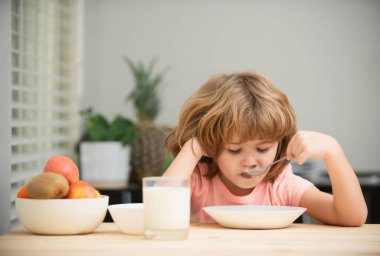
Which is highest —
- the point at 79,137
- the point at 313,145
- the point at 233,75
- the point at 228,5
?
the point at 228,5

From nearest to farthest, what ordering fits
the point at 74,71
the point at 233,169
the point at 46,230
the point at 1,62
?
the point at 46,230 → the point at 1,62 → the point at 233,169 → the point at 74,71

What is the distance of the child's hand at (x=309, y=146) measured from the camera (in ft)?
4.79

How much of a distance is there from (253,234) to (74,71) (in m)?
2.63

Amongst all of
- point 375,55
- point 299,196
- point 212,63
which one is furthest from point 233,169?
point 375,55

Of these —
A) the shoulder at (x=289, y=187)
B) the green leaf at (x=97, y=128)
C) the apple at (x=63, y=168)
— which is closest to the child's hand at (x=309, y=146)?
the shoulder at (x=289, y=187)

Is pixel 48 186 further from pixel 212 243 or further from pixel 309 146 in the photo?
pixel 309 146

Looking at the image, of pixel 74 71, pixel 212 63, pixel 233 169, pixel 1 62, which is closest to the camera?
pixel 1 62

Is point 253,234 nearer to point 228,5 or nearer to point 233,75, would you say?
point 233,75

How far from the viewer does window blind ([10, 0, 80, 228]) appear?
2.71 m

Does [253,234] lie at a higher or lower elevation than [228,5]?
lower

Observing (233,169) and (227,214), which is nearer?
(227,214)

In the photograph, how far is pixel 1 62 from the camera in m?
1.40

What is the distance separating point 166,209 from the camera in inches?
47.3

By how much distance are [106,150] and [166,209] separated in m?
2.38
